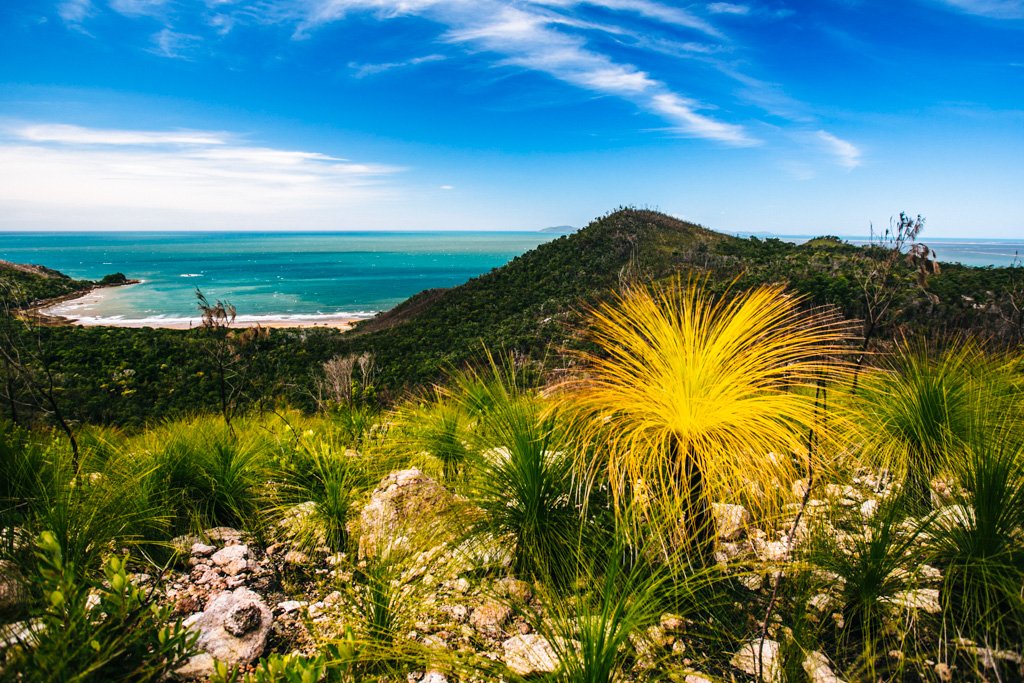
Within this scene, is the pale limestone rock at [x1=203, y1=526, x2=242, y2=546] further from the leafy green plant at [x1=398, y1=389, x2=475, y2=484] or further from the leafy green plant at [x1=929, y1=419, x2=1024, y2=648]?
the leafy green plant at [x1=929, y1=419, x2=1024, y2=648]

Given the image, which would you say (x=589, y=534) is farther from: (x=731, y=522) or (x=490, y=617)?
(x=731, y=522)

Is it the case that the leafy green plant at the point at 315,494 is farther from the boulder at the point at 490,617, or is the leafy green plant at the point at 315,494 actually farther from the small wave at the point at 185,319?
the small wave at the point at 185,319

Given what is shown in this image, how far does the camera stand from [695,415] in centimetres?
200

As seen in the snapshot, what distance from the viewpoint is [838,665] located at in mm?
1689

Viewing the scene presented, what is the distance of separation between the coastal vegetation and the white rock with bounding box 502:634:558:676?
0.05 feet

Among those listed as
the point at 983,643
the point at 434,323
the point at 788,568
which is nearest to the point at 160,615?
the point at 788,568

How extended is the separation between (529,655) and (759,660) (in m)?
0.84

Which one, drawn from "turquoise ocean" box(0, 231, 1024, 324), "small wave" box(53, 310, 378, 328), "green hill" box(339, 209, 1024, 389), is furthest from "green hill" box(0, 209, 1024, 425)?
"small wave" box(53, 310, 378, 328)

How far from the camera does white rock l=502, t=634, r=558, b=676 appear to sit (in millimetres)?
1525

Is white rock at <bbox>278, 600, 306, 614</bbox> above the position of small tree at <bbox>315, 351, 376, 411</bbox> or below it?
above

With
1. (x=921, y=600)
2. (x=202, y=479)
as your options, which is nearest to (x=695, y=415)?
(x=921, y=600)

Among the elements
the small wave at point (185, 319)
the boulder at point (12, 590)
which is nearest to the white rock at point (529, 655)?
the boulder at point (12, 590)

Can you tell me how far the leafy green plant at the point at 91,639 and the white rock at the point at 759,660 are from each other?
6.57ft

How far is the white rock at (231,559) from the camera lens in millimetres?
2451
